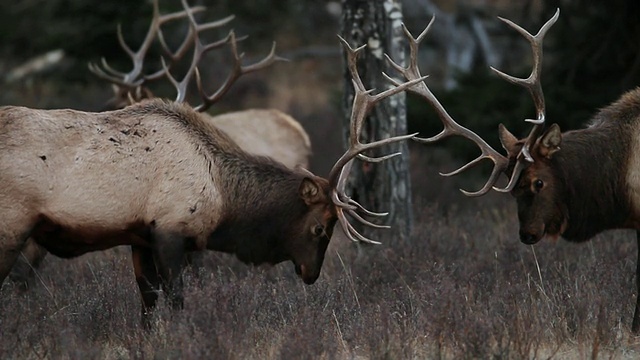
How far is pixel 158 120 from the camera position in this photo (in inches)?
271

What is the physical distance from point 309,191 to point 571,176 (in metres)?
1.63

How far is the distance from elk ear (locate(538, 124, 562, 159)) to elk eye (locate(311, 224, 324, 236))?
1.42m

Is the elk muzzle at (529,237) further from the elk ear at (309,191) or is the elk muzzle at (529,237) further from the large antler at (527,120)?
the elk ear at (309,191)

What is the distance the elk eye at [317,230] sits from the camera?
7051 millimetres

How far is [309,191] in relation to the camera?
7027 millimetres

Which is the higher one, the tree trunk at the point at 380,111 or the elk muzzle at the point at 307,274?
the tree trunk at the point at 380,111

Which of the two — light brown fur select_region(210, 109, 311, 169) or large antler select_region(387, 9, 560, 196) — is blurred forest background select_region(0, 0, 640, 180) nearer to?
light brown fur select_region(210, 109, 311, 169)

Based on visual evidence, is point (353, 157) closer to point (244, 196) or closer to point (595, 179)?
point (244, 196)

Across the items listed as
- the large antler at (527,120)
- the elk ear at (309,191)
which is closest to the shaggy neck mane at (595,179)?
the large antler at (527,120)

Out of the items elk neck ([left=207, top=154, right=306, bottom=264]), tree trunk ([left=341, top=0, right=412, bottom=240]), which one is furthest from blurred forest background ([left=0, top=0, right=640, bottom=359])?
tree trunk ([left=341, top=0, right=412, bottom=240])

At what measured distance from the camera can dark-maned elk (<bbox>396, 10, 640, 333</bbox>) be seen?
7.00m

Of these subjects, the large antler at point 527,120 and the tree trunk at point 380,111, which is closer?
the large antler at point 527,120

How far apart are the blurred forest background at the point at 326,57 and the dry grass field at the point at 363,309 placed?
13.9 ft

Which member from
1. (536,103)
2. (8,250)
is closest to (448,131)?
(536,103)
